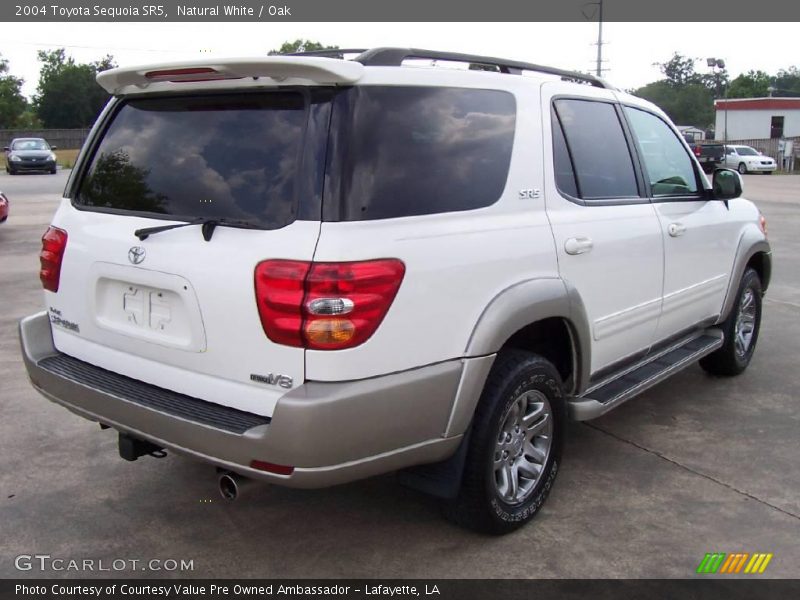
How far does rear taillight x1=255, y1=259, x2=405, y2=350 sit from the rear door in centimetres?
112

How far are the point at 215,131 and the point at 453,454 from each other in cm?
Result: 152

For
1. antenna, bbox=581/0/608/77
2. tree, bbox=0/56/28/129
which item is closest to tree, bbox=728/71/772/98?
antenna, bbox=581/0/608/77

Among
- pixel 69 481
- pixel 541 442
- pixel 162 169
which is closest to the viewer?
pixel 162 169

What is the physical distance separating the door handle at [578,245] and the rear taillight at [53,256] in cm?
217

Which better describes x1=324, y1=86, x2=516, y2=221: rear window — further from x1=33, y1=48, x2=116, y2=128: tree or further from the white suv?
x1=33, y1=48, x2=116, y2=128: tree

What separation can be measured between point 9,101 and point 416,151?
84.8 m

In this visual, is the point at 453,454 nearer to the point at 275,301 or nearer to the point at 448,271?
the point at 448,271

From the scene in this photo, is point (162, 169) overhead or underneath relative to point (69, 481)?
overhead

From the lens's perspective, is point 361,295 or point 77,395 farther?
point 77,395

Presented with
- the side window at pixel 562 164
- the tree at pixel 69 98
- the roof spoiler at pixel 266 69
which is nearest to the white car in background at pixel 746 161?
the side window at pixel 562 164

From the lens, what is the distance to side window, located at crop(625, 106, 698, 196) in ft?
14.1
